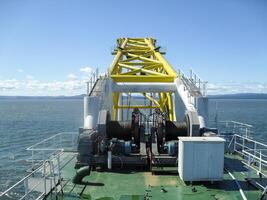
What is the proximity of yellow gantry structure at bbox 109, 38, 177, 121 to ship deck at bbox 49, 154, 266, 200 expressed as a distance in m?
8.12

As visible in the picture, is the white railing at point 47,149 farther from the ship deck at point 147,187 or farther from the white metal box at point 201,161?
the white metal box at point 201,161

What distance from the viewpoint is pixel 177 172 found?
12.7 meters

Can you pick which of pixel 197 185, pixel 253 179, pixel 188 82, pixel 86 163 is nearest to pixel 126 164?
pixel 86 163

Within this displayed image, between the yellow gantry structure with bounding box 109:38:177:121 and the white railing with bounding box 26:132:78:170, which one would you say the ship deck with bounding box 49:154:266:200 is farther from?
the yellow gantry structure with bounding box 109:38:177:121

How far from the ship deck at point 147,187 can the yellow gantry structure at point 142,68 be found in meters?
8.12

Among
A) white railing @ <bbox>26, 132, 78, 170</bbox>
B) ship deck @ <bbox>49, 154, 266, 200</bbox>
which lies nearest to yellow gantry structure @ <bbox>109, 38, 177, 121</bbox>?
white railing @ <bbox>26, 132, 78, 170</bbox>

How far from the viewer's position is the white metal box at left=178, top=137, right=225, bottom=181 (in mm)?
11328

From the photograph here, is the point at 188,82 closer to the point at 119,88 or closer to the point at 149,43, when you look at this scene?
the point at 119,88

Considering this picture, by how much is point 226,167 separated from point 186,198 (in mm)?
4264

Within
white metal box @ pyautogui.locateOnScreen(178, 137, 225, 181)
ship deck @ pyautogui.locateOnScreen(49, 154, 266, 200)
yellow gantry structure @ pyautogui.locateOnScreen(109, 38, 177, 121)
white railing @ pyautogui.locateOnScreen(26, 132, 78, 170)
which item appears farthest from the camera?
yellow gantry structure @ pyautogui.locateOnScreen(109, 38, 177, 121)

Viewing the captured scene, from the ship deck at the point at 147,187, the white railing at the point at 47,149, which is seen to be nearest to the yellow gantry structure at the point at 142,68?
the white railing at the point at 47,149

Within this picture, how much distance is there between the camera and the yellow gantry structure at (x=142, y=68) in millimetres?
20109

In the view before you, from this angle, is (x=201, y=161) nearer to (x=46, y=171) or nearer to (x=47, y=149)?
(x=47, y=149)

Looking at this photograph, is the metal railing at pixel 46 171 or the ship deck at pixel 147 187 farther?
the ship deck at pixel 147 187
